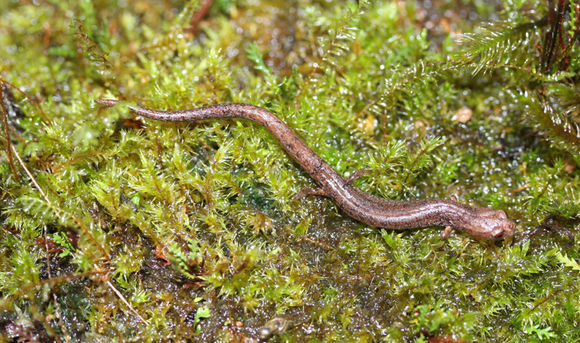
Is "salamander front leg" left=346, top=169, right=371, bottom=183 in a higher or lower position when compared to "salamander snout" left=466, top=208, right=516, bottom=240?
higher

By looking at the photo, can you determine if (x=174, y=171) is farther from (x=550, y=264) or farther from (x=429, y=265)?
(x=550, y=264)

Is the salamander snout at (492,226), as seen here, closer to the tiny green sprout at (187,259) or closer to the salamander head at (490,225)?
the salamander head at (490,225)

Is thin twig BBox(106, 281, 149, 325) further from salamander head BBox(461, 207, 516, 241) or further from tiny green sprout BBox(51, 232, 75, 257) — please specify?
salamander head BBox(461, 207, 516, 241)

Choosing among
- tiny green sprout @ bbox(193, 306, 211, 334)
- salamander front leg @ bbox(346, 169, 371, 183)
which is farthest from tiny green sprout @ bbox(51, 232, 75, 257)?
salamander front leg @ bbox(346, 169, 371, 183)

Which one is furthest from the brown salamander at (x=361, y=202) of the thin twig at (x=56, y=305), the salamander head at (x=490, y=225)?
the thin twig at (x=56, y=305)

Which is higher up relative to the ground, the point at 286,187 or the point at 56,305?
the point at 286,187

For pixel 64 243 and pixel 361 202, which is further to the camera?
pixel 361 202

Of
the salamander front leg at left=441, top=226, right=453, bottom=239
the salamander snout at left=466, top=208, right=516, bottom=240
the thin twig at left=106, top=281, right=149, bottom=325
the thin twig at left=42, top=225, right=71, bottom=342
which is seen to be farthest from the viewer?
the salamander front leg at left=441, top=226, right=453, bottom=239

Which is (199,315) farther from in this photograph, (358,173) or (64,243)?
(358,173)

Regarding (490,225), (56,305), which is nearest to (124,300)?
(56,305)
